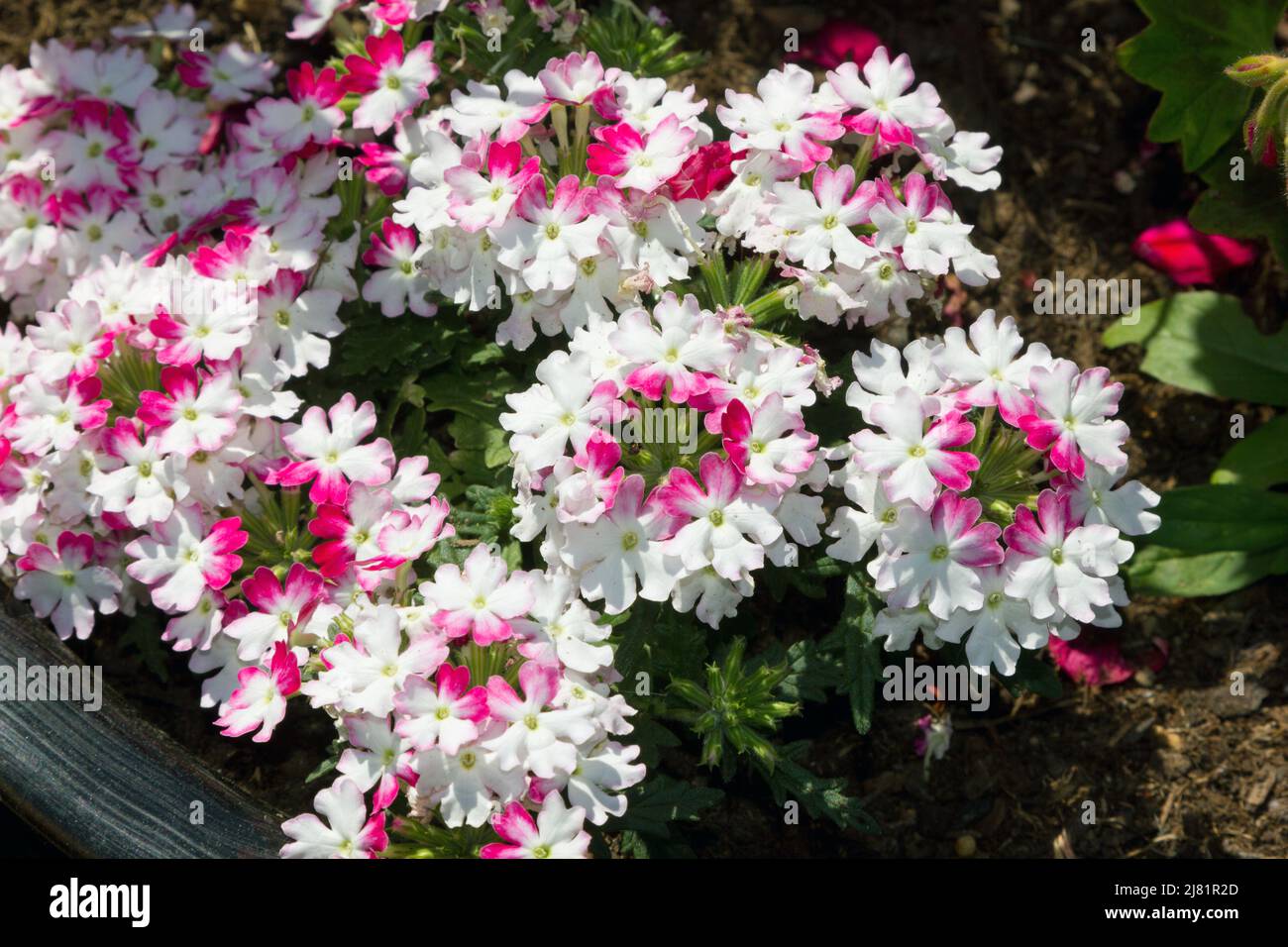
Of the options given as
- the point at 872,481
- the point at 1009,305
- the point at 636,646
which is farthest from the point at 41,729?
the point at 1009,305

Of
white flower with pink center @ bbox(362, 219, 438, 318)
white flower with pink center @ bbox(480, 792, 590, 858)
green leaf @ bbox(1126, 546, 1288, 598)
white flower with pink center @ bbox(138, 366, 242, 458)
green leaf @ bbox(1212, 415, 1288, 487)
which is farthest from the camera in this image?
green leaf @ bbox(1212, 415, 1288, 487)

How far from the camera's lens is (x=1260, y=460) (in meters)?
3.47

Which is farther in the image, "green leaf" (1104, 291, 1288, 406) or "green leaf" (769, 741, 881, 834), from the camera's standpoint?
"green leaf" (1104, 291, 1288, 406)

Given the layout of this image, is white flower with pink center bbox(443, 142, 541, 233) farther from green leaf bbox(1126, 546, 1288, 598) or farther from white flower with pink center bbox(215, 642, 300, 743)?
green leaf bbox(1126, 546, 1288, 598)

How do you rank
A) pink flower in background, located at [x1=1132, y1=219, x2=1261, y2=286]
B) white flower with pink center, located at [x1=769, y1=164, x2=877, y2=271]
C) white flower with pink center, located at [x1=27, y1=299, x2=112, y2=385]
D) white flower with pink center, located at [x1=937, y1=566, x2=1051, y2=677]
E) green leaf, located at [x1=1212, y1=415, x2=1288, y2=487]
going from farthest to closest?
1. pink flower in background, located at [x1=1132, y1=219, x2=1261, y2=286]
2. green leaf, located at [x1=1212, y1=415, x2=1288, y2=487]
3. white flower with pink center, located at [x1=27, y1=299, x2=112, y2=385]
4. white flower with pink center, located at [x1=769, y1=164, x2=877, y2=271]
5. white flower with pink center, located at [x1=937, y1=566, x2=1051, y2=677]

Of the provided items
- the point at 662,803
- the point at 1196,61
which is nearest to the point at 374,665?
the point at 662,803

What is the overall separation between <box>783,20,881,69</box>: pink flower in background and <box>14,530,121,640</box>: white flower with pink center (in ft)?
7.57

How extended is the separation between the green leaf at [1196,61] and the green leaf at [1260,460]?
0.71 metres

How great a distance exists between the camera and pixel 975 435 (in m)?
2.66

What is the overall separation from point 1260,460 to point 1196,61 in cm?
105

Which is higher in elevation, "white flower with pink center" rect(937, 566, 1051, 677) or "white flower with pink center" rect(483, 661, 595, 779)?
"white flower with pink center" rect(937, 566, 1051, 677)

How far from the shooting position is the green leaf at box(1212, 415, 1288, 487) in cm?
346

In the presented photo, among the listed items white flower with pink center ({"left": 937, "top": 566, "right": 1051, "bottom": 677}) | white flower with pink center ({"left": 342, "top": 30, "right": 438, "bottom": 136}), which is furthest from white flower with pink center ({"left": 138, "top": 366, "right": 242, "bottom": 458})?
white flower with pink center ({"left": 937, "top": 566, "right": 1051, "bottom": 677})

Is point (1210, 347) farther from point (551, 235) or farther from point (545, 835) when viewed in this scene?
point (545, 835)
